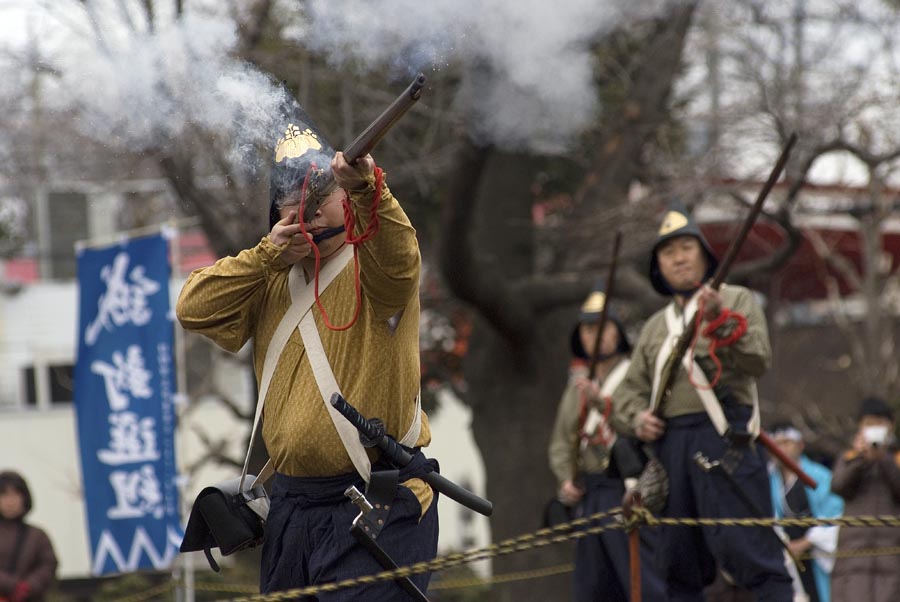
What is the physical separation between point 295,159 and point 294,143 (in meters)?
0.06

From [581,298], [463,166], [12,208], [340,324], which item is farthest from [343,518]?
[12,208]

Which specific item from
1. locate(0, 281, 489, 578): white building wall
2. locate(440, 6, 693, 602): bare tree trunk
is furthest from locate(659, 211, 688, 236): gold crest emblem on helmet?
locate(0, 281, 489, 578): white building wall

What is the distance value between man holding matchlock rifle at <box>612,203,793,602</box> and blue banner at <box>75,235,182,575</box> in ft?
13.3

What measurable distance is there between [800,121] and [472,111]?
439 centimetres

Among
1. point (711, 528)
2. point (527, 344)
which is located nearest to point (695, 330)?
point (711, 528)

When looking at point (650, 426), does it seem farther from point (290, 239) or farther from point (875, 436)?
point (290, 239)

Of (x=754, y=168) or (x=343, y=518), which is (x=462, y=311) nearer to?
(x=754, y=168)

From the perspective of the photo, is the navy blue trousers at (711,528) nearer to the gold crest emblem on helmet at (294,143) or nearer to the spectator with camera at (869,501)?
the spectator with camera at (869,501)

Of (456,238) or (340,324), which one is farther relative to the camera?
(456,238)

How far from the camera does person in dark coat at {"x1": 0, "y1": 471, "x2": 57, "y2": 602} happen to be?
26.8 ft

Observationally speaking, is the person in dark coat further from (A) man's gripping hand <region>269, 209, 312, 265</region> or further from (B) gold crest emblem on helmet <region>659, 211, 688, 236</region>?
(A) man's gripping hand <region>269, 209, 312, 265</region>

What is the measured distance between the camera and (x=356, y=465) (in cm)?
390

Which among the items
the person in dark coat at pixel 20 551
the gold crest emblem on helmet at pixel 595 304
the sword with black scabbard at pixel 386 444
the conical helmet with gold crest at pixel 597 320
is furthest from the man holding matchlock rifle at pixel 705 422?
the person in dark coat at pixel 20 551

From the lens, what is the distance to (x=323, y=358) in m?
3.95
